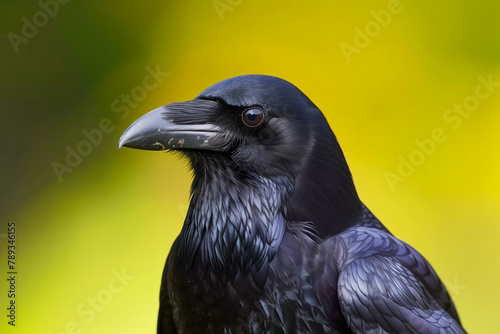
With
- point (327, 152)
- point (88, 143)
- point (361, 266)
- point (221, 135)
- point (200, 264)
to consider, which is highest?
point (88, 143)

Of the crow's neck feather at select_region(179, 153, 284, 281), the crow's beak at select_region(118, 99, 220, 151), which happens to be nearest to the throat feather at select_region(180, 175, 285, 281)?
the crow's neck feather at select_region(179, 153, 284, 281)

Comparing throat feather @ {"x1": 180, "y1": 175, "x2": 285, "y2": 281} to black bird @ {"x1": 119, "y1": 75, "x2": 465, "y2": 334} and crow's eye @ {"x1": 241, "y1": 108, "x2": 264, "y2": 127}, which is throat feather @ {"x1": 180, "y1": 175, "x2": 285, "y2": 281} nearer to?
black bird @ {"x1": 119, "y1": 75, "x2": 465, "y2": 334}

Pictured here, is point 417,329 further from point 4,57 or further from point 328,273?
point 4,57

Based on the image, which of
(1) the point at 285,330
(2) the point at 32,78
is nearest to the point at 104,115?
(2) the point at 32,78

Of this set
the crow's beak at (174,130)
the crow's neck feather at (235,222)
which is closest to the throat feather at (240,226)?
the crow's neck feather at (235,222)

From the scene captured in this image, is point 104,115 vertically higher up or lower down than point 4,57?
lower down

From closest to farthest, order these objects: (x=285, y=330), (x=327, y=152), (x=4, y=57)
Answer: (x=285, y=330)
(x=327, y=152)
(x=4, y=57)

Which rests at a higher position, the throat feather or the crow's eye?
the crow's eye

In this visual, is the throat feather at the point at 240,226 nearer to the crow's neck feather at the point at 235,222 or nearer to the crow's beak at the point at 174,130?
the crow's neck feather at the point at 235,222
